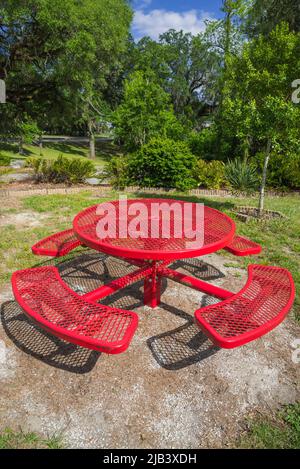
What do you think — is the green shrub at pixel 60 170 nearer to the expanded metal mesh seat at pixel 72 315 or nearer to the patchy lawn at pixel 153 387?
the patchy lawn at pixel 153 387

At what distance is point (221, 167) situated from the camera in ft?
30.2

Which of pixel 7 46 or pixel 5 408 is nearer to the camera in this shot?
pixel 5 408

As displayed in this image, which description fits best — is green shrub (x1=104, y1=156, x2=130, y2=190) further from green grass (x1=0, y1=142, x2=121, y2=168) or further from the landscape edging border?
green grass (x1=0, y1=142, x2=121, y2=168)

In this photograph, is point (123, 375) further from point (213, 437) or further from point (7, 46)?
point (7, 46)

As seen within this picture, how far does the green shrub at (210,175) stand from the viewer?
354 inches

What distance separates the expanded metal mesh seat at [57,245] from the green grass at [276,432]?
218 cm

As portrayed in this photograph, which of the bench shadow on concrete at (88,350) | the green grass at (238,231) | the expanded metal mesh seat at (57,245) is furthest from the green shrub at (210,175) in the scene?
the expanded metal mesh seat at (57,245)

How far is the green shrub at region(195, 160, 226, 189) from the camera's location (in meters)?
8.98

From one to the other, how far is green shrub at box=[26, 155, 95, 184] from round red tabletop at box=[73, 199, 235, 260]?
574 centimetres

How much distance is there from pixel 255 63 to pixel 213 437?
6398mm

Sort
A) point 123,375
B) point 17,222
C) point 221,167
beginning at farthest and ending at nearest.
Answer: point 221,167, point 17,222, point 123,375

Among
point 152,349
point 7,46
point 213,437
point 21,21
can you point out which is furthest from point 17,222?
point 7,46

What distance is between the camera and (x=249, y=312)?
2.13 metres

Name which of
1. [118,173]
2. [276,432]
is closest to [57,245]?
[276,432]
